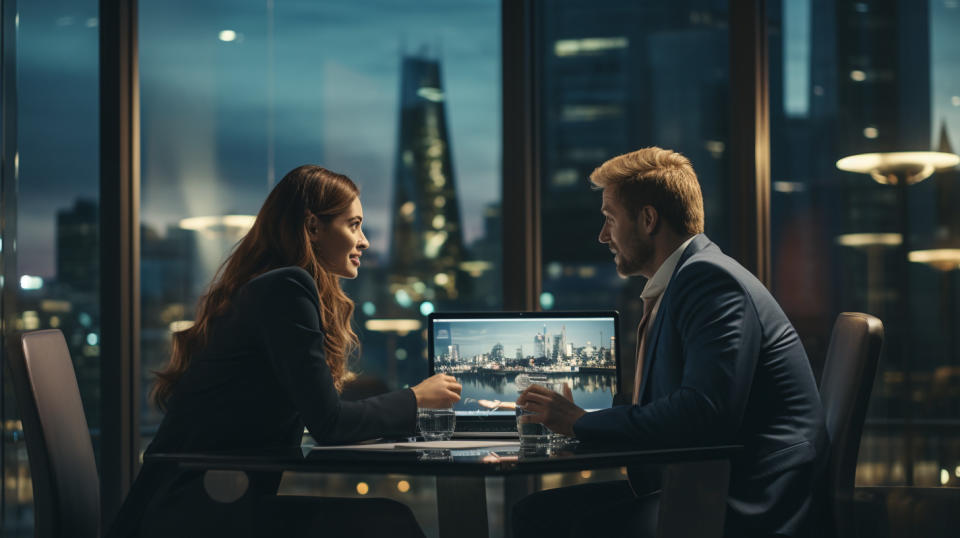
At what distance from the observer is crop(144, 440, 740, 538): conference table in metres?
1.43

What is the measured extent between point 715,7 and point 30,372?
2.54m

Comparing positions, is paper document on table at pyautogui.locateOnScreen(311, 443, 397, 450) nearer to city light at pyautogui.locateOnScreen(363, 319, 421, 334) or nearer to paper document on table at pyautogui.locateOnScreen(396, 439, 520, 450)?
paper document on table at pyautogui.locateOnScreen(396, 439, 520, 450)

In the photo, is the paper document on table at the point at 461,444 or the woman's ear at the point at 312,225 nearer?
the paper document on table at the point at 461,444

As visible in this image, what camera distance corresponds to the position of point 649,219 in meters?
1.96

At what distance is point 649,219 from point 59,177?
2.47m

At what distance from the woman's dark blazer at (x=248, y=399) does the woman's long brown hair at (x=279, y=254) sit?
87 mm

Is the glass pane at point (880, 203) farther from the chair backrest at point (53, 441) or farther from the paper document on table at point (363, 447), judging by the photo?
the chair backrest at point (53, 441)

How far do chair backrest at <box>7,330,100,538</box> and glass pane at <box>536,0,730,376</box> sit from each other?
5.77 ft

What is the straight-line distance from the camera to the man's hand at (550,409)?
5.62 ft

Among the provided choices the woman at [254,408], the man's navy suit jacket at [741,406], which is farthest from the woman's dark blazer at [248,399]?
the man's navy suit jacket at [741,406]

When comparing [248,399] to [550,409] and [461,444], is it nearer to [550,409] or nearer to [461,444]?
[461,444]

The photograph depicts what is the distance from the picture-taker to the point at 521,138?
315 cm

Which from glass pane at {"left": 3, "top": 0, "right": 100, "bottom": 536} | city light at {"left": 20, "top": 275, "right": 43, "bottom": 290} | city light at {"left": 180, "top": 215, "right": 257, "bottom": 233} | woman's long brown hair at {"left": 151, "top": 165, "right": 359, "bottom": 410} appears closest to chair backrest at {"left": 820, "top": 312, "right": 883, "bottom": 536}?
woman's long brown hair at {"left": 151, "top": 165, "right": 359, "bottom": 410}

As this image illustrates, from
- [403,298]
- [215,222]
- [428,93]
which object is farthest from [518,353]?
[215,222]
